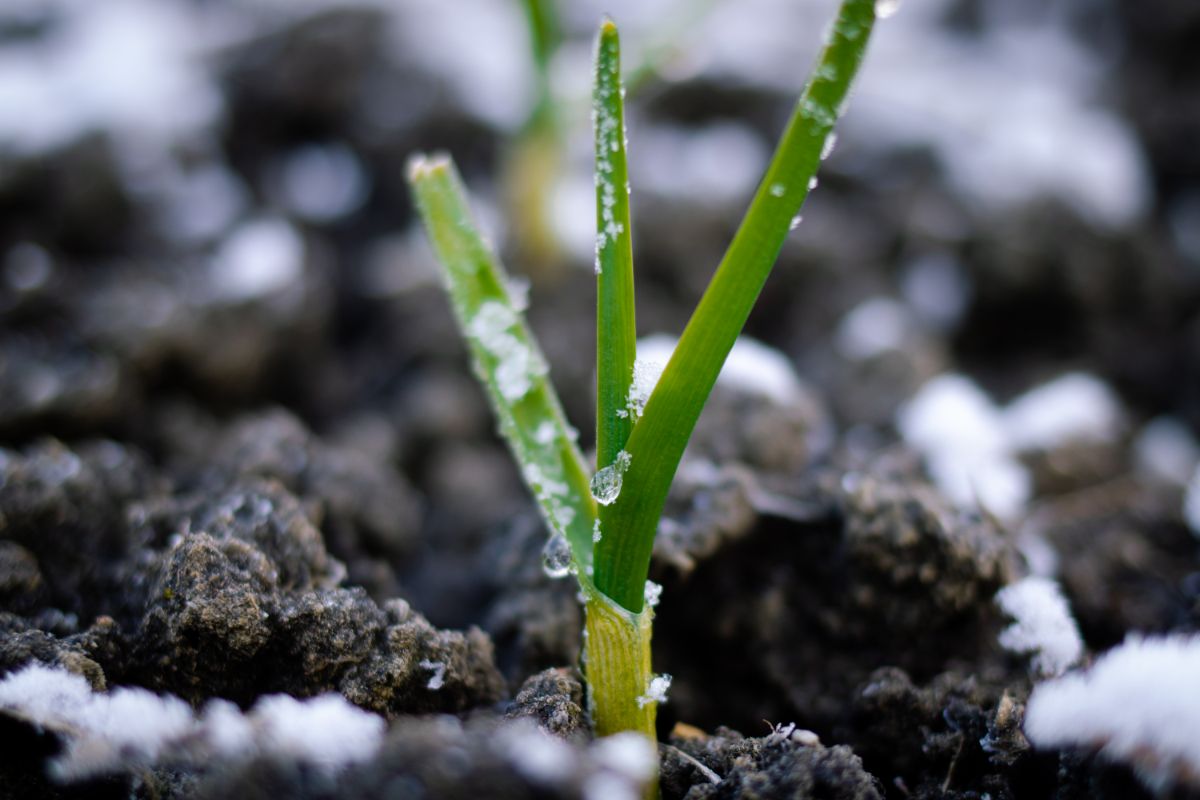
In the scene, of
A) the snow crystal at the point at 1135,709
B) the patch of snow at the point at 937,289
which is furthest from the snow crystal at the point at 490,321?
the patch of snow at the point at 937,289

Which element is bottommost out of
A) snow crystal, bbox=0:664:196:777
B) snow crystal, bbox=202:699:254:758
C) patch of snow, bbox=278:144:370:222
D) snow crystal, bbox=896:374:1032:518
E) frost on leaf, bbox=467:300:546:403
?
snow crystal, bbox=202:699:254:758

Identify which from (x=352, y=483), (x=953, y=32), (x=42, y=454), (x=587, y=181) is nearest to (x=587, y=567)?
(x=352, y=483)

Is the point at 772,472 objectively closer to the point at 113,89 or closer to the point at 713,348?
the point at 713,348

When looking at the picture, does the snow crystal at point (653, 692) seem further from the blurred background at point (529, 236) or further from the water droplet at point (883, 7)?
the water droplet at point (883, 7)

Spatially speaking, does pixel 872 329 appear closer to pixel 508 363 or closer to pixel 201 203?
pixel 508 363

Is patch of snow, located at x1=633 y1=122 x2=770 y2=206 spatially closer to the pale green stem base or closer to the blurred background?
the blurred background

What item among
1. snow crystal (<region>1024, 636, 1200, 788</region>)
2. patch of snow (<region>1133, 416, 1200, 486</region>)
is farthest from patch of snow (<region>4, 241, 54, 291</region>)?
patch of snow (<region>1133, 416, 1200, 486</region>)
